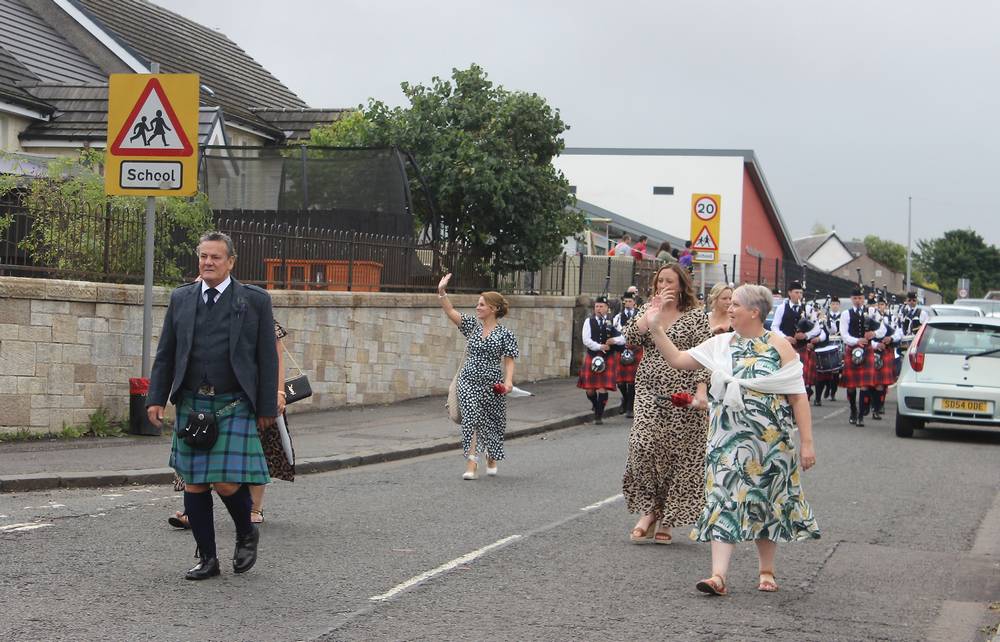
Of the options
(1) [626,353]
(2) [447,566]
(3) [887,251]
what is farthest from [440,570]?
(3) [887,251]

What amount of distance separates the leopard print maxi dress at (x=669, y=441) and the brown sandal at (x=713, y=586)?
160 centimetres

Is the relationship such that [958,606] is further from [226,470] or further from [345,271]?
[345,271]

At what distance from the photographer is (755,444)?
7133 millimetres

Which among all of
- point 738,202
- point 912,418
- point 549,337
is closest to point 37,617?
point 912,418

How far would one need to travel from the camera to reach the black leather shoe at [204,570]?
7.02 m

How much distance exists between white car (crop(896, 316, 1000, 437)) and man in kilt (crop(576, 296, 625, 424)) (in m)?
4.00

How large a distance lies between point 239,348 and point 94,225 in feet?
24.2

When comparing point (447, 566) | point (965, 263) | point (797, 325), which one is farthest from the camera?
point (965, 263)

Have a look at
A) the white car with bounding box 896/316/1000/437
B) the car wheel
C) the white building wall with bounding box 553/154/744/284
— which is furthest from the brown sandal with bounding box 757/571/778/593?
the white building wall with bounding box 553/154/744/284

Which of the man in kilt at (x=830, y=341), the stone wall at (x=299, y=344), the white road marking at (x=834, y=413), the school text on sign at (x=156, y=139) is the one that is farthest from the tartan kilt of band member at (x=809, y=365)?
the school text on sign at (x=156, y=139)

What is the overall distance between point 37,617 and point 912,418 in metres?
13.4

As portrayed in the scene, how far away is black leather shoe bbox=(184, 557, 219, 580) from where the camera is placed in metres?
7.02

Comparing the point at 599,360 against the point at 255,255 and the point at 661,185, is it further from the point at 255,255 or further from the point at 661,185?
the point at 661,185

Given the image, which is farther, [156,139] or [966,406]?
[966,406]
